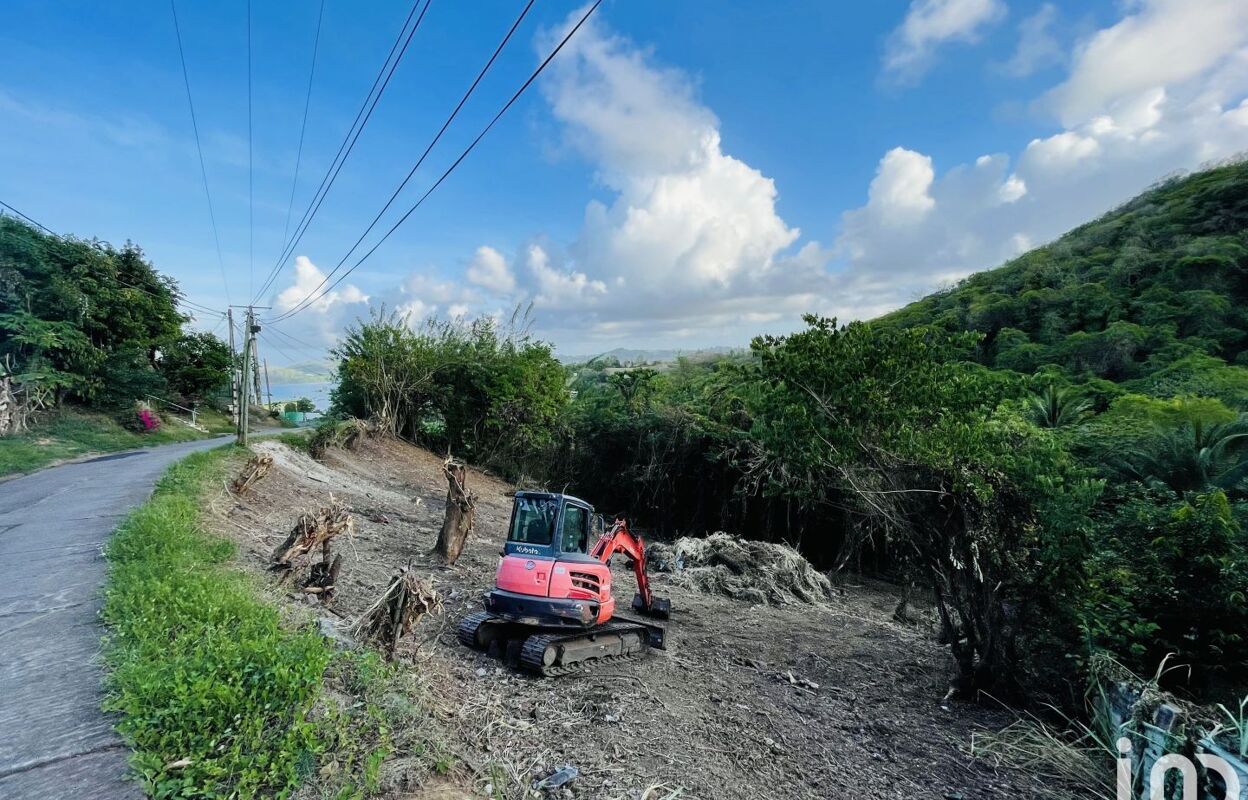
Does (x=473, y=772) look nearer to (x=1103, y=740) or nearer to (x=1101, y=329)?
(x=1103, y=740)

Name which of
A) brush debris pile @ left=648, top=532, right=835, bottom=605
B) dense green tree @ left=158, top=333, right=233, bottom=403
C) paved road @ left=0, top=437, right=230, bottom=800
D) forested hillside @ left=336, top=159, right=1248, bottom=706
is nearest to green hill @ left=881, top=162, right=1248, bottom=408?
forested hillside @ left=336, top=159, right=1248, bottom=706

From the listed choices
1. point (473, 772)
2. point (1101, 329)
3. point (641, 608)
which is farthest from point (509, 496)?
point (1101, 329)

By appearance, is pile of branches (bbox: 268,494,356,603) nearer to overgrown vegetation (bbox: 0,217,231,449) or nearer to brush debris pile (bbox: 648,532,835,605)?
brush debris pile (bbox: 648,532,835,605)

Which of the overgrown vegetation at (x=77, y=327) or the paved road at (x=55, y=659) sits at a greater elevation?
the overgrown vegetation at (x=77, y=327)

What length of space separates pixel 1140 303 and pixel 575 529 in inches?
1440

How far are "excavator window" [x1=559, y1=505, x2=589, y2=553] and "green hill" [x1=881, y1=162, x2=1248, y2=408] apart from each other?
62.9ft

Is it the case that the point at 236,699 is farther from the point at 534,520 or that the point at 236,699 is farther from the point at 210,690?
the point at 534,520

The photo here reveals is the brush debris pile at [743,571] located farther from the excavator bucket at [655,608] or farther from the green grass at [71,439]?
the green grass at [71,439]

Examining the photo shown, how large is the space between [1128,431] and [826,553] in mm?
8414

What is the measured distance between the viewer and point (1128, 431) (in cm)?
1417

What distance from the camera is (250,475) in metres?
11.8

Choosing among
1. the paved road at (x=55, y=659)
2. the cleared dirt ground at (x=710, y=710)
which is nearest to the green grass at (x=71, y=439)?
the paved road at (x=55, y=659)

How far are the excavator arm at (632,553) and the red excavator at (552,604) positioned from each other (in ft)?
0.57

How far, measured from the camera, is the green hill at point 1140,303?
997 inches
